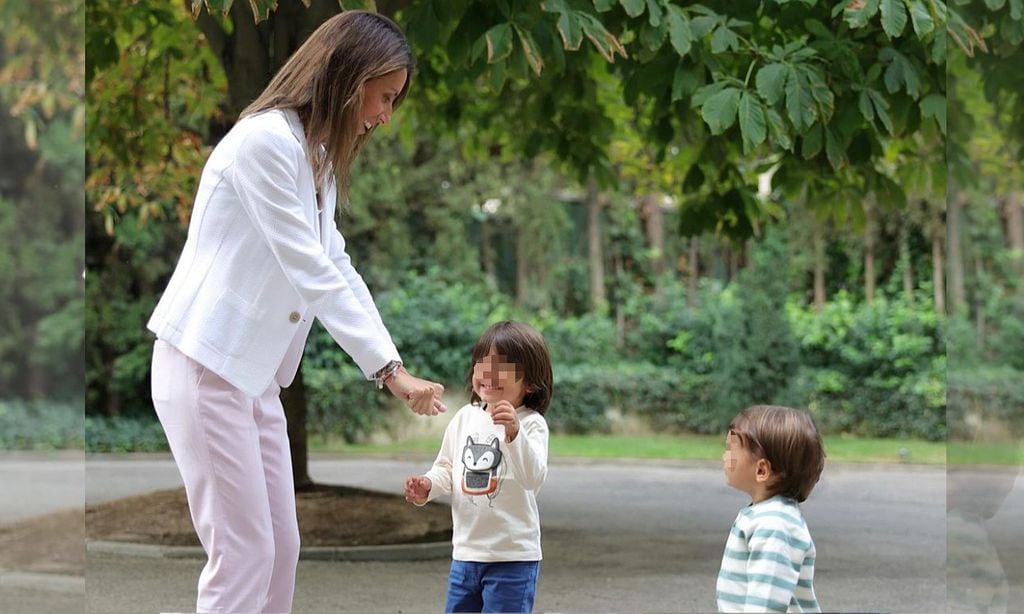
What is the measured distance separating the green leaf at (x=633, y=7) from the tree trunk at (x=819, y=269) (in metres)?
15.0

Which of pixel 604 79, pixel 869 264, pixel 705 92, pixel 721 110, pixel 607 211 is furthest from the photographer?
pixel 607 211

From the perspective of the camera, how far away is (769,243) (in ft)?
60.3

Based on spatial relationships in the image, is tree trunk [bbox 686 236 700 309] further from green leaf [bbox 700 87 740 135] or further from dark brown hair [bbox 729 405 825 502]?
dark brown hair [bbox 729 405 825 502]

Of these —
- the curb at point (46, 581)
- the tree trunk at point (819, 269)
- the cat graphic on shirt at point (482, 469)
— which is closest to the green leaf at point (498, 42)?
the cat graphic on shirt at point (482, 469)

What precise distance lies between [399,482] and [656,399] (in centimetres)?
638

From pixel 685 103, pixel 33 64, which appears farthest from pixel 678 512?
pixel 33 64

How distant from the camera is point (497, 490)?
3732 millimetres

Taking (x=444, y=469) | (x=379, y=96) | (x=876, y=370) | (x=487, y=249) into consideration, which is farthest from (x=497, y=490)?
(x=487, y=249)

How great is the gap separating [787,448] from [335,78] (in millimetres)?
1495

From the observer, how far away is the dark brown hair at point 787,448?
3209 mm

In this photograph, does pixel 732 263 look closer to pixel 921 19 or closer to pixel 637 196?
pixel 637 196

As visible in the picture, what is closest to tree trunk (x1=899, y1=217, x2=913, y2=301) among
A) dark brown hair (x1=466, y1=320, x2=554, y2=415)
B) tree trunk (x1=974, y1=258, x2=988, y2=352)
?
tree trunk (x1=974, y1=258, x2=988, y2=352)

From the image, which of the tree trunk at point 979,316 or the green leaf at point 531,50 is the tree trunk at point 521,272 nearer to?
the green leaf at point 531,50

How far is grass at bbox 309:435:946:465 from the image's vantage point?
16.2 metres
